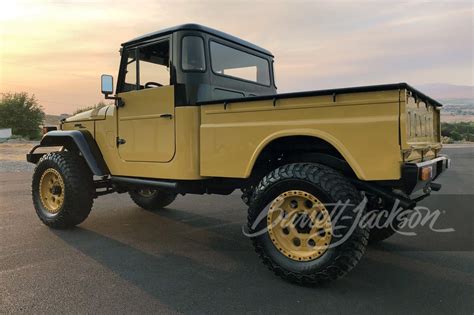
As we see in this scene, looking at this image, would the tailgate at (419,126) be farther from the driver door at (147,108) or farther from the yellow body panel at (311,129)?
the driver door at (147,108)

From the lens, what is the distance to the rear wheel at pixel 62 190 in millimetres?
5203

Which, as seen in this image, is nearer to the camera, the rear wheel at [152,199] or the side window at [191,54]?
the side window at [191,54]

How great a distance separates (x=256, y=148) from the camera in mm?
3783

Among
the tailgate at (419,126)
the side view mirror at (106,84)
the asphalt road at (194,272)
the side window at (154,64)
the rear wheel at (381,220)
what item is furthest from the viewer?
the side view mirror at (106,84)

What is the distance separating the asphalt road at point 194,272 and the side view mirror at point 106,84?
70.3 inches

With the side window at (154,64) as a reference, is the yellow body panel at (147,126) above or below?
below

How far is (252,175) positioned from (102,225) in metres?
2.57

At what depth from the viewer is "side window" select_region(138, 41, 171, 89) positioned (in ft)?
15.3

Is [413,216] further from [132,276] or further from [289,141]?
[132,276]

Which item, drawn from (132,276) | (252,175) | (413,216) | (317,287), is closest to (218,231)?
(252,175)

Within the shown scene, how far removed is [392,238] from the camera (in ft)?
16.2

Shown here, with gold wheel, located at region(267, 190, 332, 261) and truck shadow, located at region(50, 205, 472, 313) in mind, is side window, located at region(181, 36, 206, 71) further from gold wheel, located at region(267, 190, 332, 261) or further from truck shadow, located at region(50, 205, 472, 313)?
truck shadow, located at region(50, 205, 472, 313)

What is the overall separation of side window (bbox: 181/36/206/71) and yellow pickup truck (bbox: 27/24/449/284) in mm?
11

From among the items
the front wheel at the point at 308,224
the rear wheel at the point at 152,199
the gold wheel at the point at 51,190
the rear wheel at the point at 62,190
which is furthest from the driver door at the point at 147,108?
the rear wheel at the point at 152,199
